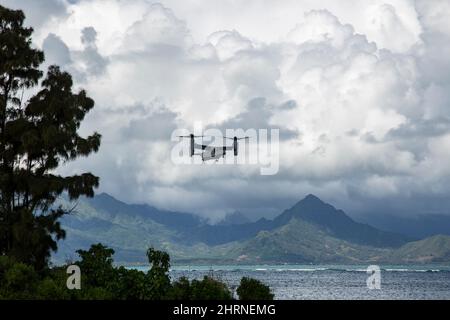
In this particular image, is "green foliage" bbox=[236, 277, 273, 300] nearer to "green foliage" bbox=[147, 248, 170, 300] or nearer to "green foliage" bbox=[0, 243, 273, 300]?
"green foliage" bbox=[0, 243, 273, 300]

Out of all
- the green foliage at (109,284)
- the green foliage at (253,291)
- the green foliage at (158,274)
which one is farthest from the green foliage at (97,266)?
the green foliage at (253,291)

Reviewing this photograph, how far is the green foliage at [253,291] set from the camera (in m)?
42.5

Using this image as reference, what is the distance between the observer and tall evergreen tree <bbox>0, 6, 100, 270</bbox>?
49594mm

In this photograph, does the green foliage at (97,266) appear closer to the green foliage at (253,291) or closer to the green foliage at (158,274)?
the green foliage at (158,274)

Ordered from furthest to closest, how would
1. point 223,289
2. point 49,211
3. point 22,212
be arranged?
point 49,211 → point 22,212 → point 223,289

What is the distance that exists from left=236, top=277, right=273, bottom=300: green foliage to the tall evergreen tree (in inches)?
556

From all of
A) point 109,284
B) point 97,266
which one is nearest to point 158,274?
point 109,284

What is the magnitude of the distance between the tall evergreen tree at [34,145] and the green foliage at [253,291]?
14131 mm

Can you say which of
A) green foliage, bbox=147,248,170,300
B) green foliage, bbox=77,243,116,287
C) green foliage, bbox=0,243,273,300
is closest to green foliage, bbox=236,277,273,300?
green foliage, bbox=0,243,273,300
